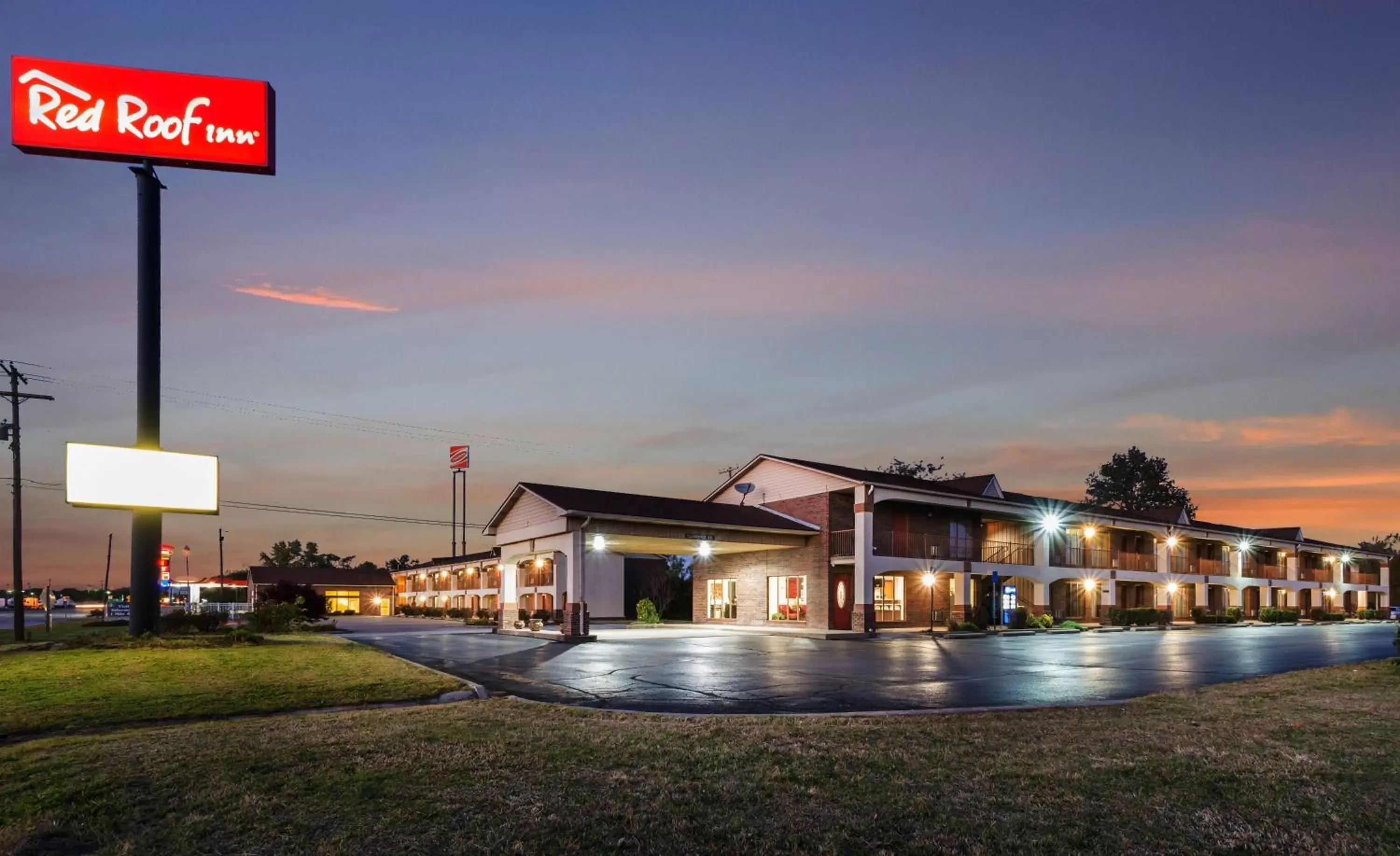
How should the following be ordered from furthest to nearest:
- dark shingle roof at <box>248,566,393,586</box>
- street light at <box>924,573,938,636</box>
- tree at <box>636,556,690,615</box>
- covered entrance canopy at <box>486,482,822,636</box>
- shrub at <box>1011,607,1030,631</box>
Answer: dark shingle roof at <box>248,566,393,586</box>
tree at <box>636,556,690,615</box>
shrub at <box>1011,607,1030,631</box>
street light at <box>924,573,938,636</box>
covered entrance canopy at <box>486,482,822,636</box>

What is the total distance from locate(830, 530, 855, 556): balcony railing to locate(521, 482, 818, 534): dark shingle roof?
1.00 m

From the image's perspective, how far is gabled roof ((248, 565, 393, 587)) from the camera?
294 feet

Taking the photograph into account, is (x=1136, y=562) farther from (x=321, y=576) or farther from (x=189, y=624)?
(x=321, y=576)

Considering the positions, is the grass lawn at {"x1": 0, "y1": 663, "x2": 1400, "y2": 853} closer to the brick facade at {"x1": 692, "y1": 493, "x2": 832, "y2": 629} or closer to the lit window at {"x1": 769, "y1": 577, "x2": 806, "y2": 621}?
the brick facade at {"x1": 692, "y1": 493, "x2": 832, "y2": 629}

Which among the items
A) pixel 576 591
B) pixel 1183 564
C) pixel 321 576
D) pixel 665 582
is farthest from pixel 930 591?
pixel 321 576

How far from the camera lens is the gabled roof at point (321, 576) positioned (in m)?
89.6

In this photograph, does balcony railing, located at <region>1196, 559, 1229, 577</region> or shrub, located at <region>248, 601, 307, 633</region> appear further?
balcony railing, located at <region>1196, 559, 1229, 577</region>

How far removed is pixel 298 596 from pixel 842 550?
3010 cm

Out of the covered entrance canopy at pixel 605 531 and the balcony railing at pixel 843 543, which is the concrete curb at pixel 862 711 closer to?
the covered entrance canopy at pixel 605 531

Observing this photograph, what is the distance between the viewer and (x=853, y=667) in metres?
19.4

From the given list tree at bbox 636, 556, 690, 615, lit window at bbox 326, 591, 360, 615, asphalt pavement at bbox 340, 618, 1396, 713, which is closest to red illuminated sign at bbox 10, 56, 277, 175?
asphalt pavement at bbox 340, 618, 1396, 713

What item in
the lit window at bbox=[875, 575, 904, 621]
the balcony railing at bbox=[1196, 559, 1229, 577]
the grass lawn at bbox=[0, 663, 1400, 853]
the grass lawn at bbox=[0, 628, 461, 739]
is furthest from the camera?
the balcony railing at bbox=[1196, 559, 1229, 577]

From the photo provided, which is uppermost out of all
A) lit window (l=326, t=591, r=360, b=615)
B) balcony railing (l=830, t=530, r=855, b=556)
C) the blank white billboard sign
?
the blank white billboard sign

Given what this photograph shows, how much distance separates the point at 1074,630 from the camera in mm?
40812
